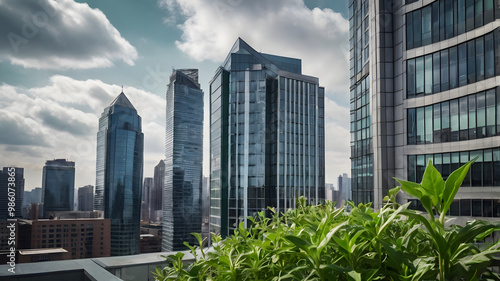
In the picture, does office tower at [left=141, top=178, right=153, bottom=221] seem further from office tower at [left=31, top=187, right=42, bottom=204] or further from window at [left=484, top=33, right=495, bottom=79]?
window at [left=484, top=33, right=495, bottom=79]

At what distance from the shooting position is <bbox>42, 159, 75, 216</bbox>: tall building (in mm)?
40022

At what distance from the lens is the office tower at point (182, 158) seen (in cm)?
7106

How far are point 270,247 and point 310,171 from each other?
33735 millimetres

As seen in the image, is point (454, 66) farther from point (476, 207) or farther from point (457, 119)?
point (476, 207)

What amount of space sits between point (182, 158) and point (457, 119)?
66.4m

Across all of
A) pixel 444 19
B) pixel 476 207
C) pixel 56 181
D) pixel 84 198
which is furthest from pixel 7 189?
pixel 84 198

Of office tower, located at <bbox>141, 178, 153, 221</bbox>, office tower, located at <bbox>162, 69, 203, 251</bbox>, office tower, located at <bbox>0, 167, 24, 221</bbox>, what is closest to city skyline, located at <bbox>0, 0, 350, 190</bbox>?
office tower, located at <bbox>0, 167, 24, 221</bbox>

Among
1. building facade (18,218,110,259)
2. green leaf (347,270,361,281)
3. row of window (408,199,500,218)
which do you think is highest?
green leaf (347,270,361,281)

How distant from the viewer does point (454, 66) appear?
1207 centimetres

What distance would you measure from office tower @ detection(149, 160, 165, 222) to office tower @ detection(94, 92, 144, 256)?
11.4 feet

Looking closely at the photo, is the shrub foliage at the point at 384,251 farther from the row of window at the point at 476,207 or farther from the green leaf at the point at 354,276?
the row of window at the point at 476,207

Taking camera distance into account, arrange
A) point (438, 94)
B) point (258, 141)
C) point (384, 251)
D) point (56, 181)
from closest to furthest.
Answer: point (384, 251) → point (438, 94) → point (258, 141) → point (56, 181)

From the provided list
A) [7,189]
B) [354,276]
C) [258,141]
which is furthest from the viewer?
[258,141]

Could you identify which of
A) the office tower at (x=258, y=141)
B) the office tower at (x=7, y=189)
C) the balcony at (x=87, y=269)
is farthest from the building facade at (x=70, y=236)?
the balcony at (x=87, y=269)
